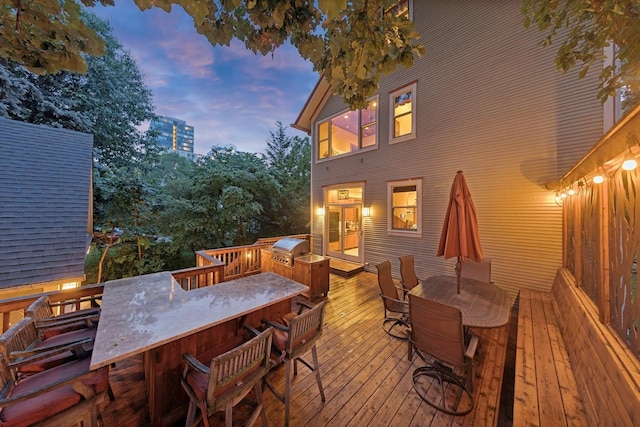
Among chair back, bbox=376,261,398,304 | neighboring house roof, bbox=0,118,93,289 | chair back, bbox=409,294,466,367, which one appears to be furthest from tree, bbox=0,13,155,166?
chair back, bbox=409,294,466,367

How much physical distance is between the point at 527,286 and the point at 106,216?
10.9m

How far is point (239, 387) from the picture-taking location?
5.31ft

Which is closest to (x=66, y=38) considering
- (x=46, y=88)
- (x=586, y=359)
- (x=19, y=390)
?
(x=19, y=390)

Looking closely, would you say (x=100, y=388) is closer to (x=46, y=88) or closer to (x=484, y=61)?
(x=484, y=61)

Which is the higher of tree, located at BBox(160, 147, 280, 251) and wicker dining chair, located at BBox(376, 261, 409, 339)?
tree, located at BBox(160, 147, 280, 251)

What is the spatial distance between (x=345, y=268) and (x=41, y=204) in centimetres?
769

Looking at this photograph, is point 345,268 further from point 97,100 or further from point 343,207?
point 97,100

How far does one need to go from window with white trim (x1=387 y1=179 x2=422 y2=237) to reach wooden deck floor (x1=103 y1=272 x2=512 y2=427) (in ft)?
9.94

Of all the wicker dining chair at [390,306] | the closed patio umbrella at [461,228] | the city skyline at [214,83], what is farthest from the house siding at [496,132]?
the city skyline at [214,83]

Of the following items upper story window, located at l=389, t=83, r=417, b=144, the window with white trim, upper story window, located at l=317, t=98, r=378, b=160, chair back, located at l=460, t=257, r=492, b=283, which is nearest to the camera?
chair back, located at l=460, t=257, r=492, b=283

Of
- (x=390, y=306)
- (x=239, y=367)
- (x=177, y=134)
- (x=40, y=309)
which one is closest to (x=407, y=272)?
(x=390, y=306)

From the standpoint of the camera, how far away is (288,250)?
5.14 metres

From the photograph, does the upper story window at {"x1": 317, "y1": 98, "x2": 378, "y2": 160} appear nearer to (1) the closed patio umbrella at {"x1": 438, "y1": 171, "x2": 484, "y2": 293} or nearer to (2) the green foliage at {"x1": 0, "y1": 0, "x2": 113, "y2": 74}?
(1) the closed patio umbrella at {"x1": 438, "y1": 171, "x2": 484, "y2": 293}

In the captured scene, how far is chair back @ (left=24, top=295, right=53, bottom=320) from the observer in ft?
6.46
